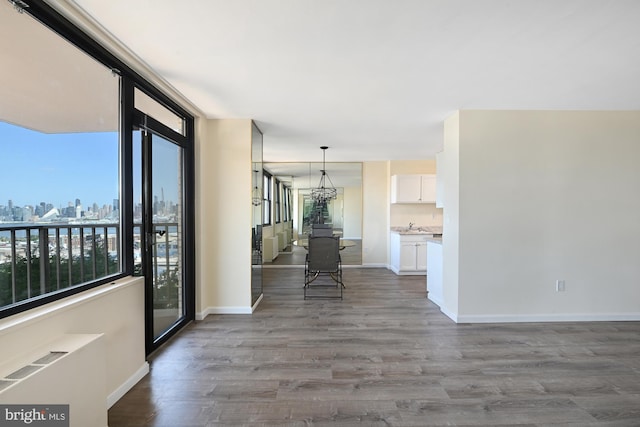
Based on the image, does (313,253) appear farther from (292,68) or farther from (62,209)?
(62,209)

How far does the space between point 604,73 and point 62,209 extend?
4.34 meters

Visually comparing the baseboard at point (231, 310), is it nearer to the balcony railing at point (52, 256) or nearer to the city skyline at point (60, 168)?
the balcony railing at point (52, 256)

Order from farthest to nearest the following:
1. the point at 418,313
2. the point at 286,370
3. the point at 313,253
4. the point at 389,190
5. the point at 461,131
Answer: the point at 389,190 → the point at 313,253 → the point at 418,313 → the point at 461,131 → the point at 286,370

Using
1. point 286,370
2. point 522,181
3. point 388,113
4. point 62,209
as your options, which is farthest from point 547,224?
point 62,209

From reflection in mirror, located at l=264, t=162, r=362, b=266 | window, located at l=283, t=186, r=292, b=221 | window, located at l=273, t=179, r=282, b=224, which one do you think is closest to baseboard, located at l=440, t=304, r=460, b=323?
reflection in mirror, located at l=264, t=162, r=362, b=266

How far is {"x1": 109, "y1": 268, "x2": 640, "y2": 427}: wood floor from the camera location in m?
1.85

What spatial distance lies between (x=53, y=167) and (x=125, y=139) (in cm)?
58

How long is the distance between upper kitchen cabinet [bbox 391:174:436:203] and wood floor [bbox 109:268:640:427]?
10.4ft

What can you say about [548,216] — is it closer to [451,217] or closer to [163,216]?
[451,217]

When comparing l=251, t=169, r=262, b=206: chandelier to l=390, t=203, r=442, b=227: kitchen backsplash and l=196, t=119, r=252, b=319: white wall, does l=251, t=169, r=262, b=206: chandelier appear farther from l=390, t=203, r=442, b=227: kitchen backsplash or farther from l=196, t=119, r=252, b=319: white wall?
l=390, t=203, r=442, b=227: kitchen backsplash

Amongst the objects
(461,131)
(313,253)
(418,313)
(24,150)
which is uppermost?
(461,131)

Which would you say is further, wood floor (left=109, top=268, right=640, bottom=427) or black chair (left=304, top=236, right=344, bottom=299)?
black chair (left=304, top=236, right=344, bottom=299)

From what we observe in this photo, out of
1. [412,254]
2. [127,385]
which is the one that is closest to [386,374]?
[127,385]

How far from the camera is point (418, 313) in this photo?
369 cm
